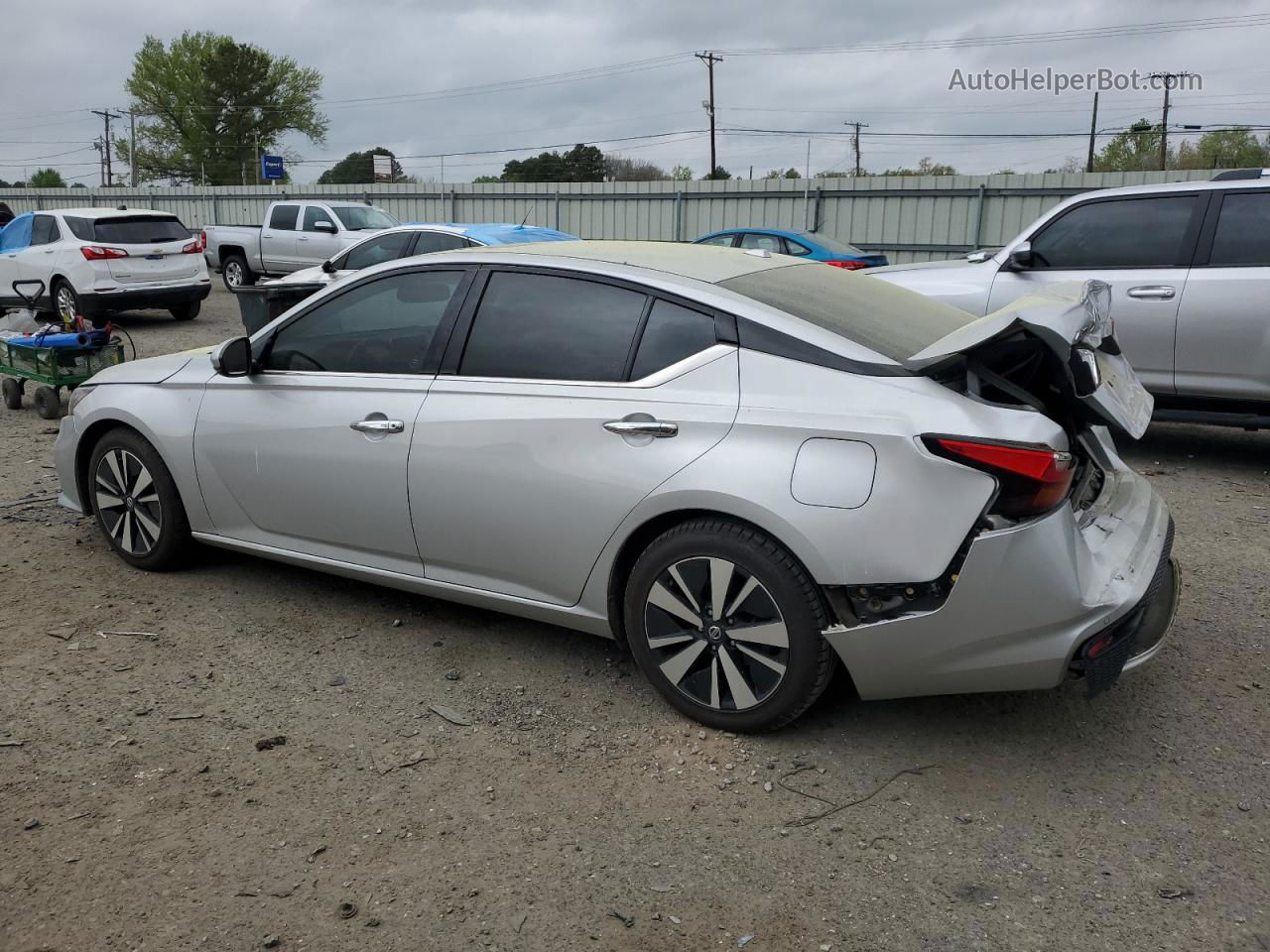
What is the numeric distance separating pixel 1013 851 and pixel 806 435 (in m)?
1.29

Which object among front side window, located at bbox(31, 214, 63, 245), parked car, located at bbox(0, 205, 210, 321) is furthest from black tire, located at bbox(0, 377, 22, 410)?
front side window, located at bbox(31, 214, 63, 245)

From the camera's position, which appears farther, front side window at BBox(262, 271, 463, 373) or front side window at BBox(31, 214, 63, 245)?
front side window at BBox(31, 214, 63, 245)

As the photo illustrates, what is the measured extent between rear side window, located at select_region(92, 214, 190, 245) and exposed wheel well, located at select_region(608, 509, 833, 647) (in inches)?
512

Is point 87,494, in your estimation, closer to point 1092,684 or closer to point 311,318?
point 311,318

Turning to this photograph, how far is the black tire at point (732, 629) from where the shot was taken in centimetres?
318

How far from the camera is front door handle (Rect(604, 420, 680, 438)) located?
11.1 feet

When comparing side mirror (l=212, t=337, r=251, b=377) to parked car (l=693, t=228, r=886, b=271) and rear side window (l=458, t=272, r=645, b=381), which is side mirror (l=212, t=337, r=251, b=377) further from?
parked car (l=693, t=228, r=886, b=271)

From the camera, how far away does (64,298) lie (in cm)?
1410

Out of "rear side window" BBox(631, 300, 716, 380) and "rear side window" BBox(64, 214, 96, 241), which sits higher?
"rear side window" BBox(64, 214, 96, 241)

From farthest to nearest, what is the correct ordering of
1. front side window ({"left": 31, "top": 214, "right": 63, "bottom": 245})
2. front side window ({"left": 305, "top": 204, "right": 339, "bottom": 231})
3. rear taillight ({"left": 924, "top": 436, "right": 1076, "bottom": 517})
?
front side window ({"left": 305, "top": 204, "right": 339, "bottom": 231}) < front side window ({"left": 31, "top": 214, "right": 63, "bottom": 245}) < rear taillight ({"left": 924, "top": 436, "right": 1076, "bottom": 517})

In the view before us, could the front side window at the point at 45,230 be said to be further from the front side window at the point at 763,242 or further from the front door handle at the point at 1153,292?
the front door handle at the point at 1153,292

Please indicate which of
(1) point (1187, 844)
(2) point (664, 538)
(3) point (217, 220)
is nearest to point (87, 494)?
(2) point (664, 538)

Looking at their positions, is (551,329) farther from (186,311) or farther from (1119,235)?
(186,311)

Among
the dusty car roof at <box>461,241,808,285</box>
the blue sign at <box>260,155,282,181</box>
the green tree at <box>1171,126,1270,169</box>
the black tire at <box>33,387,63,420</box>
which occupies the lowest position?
the black tire at <box>33,387,63,420</box>
